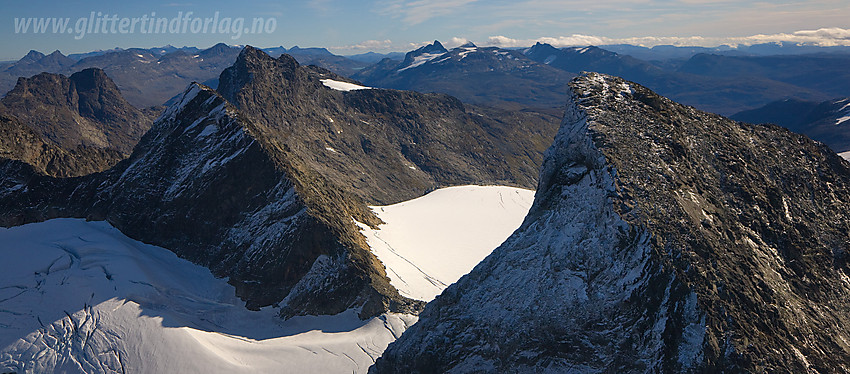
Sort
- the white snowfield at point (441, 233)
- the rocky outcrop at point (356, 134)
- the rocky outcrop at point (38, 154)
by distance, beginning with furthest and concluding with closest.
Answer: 1. the rocky outcrop at point (356, 134)
2. the rocky outcrop at point (38, 154)
3. the white snowfield at point (441, 233)

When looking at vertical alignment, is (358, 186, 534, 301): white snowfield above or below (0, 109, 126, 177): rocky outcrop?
below

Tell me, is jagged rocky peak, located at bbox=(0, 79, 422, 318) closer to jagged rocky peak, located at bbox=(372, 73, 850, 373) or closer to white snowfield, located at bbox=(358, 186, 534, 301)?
white snowfield, located at bbox=(358, 186, 534, 301)

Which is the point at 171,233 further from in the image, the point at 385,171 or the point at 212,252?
the point at 385,171

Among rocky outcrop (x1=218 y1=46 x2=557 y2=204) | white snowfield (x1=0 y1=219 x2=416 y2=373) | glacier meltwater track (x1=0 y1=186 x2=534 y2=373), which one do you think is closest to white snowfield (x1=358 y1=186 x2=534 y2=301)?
glacier meltwater track (x1=0 y1=186 x2=534 y2=373)

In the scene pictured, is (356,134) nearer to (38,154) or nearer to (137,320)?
(38,154)

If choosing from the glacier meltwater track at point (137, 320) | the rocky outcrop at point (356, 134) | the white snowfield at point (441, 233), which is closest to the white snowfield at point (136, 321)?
the glacier meltwater track at point (137, 320)

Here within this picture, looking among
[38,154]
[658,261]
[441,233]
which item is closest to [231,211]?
[441,233]

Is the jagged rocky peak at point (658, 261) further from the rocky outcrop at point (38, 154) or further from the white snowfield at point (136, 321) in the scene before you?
the rocky outcrop at point (38, 154)
